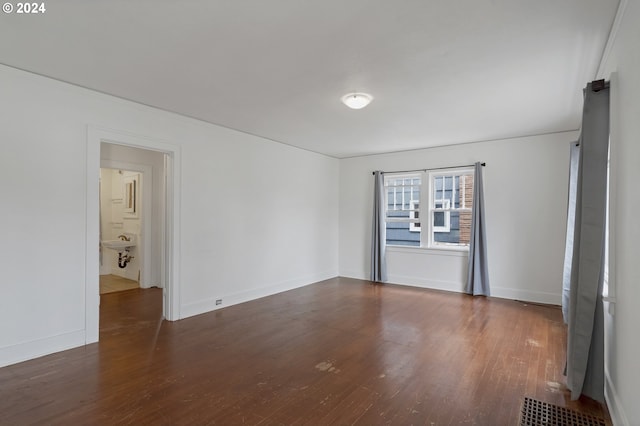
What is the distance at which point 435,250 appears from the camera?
6.28 meters

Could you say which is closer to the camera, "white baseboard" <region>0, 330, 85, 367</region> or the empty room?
the empty room

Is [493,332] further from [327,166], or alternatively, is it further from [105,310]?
[105,310]

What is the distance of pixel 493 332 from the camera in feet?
13.0

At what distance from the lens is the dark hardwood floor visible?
232 centimetres

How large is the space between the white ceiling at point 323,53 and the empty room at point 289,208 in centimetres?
2

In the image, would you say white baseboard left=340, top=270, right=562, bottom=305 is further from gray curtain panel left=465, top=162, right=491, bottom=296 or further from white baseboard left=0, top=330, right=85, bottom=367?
white baseboard left=0, top=330, right=85, bottom=367

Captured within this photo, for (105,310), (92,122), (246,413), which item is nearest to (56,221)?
(92,122)

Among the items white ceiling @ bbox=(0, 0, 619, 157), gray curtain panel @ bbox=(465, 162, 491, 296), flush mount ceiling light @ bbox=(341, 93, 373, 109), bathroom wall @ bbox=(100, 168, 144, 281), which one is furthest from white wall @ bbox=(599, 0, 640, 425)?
bathroom wall @ bbox=(100, 168, 144, 281)

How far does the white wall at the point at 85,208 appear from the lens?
9.96 feet

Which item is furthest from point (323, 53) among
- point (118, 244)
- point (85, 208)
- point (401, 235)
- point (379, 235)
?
point (118, 244)

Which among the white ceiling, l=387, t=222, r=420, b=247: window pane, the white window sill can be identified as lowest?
the white window sill

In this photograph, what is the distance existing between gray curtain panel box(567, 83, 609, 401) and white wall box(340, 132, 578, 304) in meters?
3.17

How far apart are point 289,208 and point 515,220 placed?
3869 mm

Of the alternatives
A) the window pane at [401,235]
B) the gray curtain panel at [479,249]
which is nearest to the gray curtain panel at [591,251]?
the gray curtain panel at [479,249]
